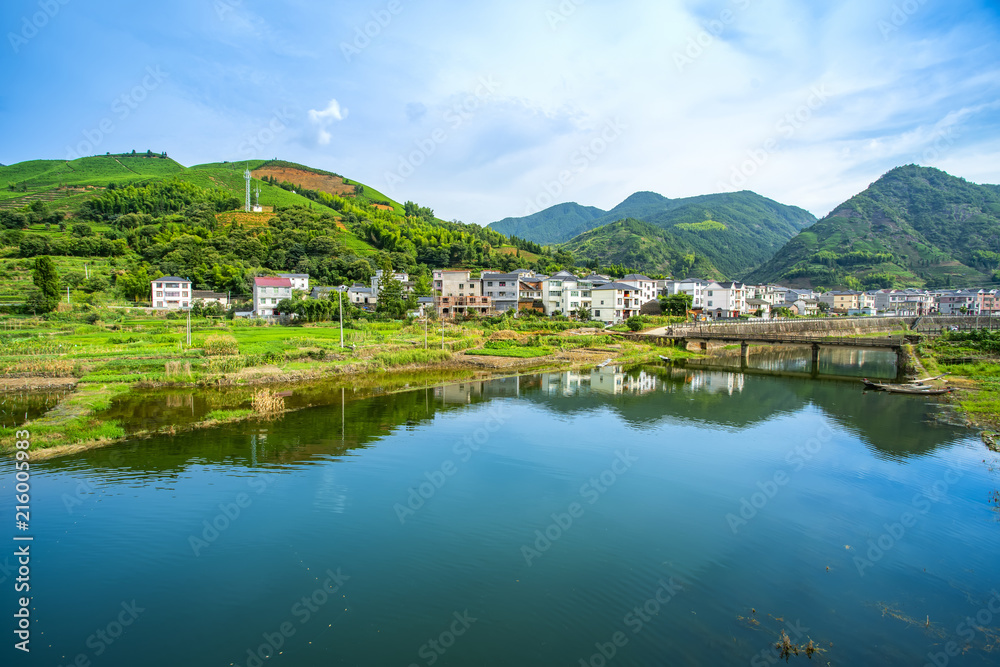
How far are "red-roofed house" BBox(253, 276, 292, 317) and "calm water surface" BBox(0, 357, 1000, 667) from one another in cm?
3938

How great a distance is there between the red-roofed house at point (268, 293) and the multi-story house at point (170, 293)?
664cm

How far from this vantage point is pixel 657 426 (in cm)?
1869

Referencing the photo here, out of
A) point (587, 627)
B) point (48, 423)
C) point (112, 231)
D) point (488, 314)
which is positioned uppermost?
point (112, 231)

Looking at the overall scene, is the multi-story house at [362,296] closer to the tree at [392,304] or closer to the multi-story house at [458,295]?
the tree at [392,304]

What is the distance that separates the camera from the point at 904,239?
115 metres

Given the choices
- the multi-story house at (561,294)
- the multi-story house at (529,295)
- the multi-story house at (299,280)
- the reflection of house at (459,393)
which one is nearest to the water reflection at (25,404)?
the reflection of house at (459,393)

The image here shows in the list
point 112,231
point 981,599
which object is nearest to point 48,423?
point 981,599

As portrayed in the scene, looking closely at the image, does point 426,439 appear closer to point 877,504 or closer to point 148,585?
point 148,585

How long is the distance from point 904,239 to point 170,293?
150 metres

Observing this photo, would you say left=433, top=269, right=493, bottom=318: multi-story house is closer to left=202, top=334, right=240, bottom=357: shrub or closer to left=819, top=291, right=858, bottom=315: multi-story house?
left=202, top=334, right=240, bottom=357: shrub

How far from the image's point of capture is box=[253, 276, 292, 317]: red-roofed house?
2032 inches

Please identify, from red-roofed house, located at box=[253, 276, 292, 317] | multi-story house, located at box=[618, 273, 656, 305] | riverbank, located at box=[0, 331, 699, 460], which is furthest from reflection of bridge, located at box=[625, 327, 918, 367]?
red-roofed house, located at box=[253, 276, 292, 317]

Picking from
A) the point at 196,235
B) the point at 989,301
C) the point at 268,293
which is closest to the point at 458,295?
the point at 268,293

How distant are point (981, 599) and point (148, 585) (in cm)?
1395
